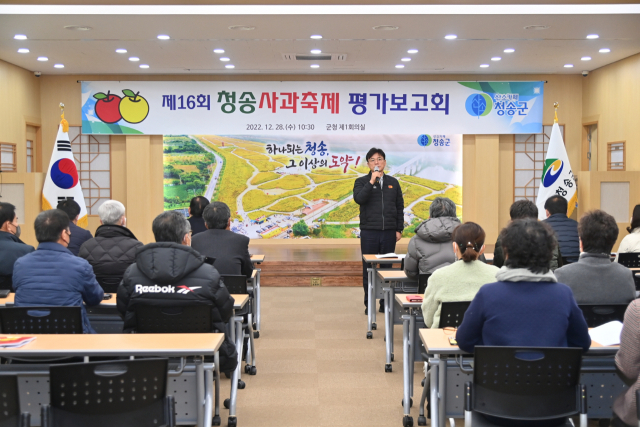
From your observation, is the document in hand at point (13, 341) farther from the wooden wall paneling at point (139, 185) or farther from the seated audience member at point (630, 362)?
the wooden wall paneling at point (139, 185)

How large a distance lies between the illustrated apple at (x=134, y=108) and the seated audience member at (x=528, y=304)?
8.87 meters

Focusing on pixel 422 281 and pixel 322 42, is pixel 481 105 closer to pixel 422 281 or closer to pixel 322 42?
pixel 322 42

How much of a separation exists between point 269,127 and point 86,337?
783 cm

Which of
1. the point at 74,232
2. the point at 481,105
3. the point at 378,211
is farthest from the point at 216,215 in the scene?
the point at 481,105

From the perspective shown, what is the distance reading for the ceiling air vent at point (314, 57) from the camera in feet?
28.4

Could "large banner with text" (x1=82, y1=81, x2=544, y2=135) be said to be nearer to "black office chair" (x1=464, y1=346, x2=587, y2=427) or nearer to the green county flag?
the green county flag

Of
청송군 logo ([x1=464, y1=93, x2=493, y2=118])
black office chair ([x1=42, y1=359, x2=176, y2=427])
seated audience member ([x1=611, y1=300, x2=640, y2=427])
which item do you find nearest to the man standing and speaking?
seated audience member ([x1=611, y1=300, x2=640, y2=427])

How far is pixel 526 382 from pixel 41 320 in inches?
88.1

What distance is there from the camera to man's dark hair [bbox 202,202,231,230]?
433 centimetres

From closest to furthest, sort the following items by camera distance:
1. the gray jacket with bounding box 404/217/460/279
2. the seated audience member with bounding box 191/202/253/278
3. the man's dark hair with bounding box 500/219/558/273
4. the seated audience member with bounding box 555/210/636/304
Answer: the man's dark hair with bounding box 500/219/558/273, the seated audience member with bounding box 555/210/636/304, the gray jacket with bounding box 404/217/460/279, the seated audience member with bounding box 191/202/253/278

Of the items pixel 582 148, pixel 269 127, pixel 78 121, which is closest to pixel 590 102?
pixel 582 148

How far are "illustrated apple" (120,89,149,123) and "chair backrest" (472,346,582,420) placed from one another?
29.4 ft

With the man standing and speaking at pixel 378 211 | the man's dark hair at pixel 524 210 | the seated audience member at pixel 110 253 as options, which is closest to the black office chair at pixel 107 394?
the seated audience member at pixel 110 253

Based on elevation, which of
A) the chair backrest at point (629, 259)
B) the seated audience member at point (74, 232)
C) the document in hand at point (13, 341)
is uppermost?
the seated audience member at point (74, 232)
